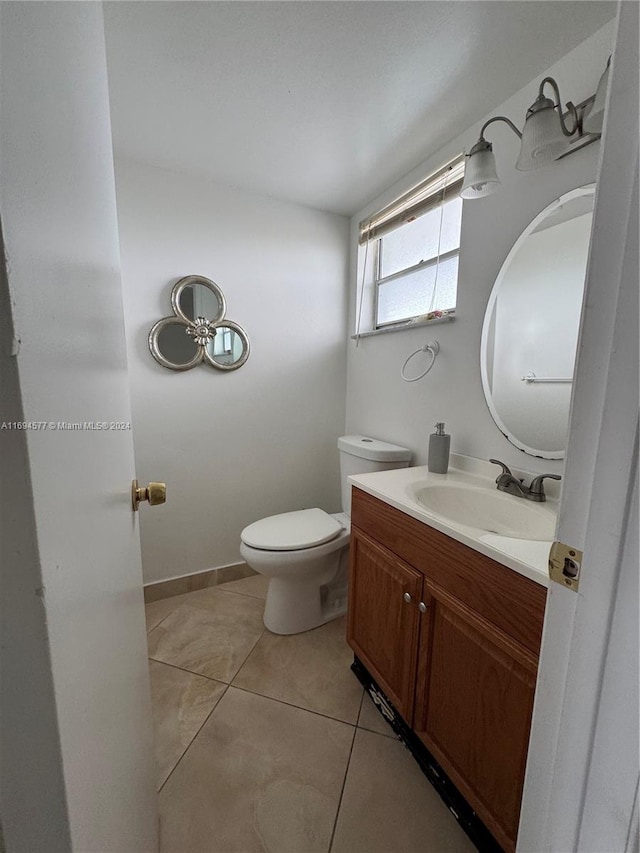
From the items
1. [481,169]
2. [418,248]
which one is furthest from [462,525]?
[418,248]

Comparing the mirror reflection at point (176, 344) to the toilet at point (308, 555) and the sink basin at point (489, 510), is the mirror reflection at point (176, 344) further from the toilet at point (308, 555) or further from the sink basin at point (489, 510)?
the sink basin at point (489, 510)

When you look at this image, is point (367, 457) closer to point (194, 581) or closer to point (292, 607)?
point (292, 607)

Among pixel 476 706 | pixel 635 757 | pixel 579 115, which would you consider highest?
pixel 579 115

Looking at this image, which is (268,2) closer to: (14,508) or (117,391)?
(117,391)

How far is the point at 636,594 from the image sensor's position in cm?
37

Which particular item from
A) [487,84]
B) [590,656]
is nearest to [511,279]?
[487,84]

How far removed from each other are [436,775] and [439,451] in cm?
99

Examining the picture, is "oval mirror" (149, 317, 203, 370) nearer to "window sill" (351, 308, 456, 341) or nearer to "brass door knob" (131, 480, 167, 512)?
"window sill" (351, 308, 456, 341)

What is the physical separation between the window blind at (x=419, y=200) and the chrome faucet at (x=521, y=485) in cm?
110

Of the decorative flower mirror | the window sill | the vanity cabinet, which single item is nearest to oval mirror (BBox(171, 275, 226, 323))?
the decorative flower mirror

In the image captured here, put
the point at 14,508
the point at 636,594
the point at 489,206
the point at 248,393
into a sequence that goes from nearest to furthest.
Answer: the point at 14,508 → the point at 636,594 → the point at 489,206 → the point at 248,393

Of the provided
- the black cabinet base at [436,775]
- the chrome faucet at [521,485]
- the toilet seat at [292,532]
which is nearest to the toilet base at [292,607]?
the toilet seat at [292,532]

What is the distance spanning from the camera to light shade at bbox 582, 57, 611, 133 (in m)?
0.83

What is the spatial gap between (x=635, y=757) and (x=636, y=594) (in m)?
0.18
